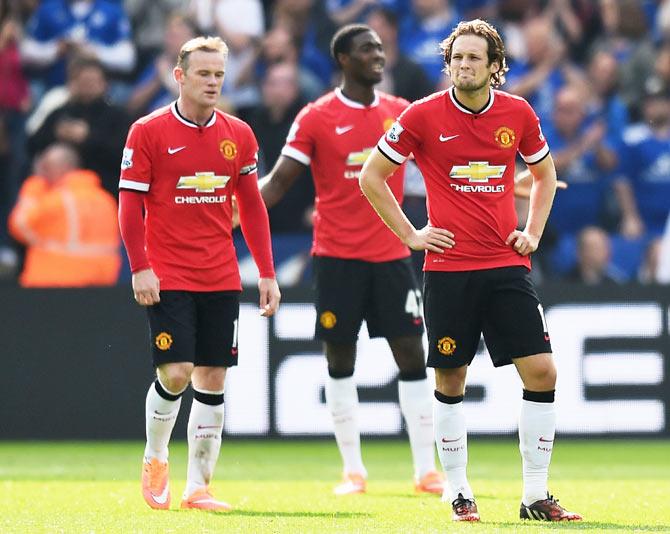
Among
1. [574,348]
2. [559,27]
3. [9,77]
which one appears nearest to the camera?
[574,348]

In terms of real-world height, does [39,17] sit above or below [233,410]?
above

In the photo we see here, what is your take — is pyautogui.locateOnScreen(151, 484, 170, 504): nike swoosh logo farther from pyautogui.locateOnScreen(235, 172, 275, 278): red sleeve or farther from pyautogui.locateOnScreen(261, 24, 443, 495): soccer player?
pyautogui.locateOnScreen(261, 24, 443, 495): soccer player

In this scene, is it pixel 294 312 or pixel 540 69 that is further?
pixel 540 69

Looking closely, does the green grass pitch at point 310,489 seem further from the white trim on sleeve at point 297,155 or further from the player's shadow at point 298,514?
the white trim on sleeve at point 297,155

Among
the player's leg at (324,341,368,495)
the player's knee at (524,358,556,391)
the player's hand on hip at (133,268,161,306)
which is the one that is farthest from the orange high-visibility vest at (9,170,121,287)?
the player's knee at (524,358,556,391)

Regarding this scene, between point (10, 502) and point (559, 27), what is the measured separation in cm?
980

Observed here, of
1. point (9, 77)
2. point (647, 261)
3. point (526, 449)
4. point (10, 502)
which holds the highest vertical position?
point (9, 77)

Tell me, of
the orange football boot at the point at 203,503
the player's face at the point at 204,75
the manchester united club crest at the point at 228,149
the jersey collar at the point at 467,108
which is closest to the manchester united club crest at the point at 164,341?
the orange football boot at the point at 203,503

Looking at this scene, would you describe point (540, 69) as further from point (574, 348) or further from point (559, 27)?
point (574, 348)

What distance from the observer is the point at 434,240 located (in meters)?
7.28

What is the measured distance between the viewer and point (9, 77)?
49.5 ft

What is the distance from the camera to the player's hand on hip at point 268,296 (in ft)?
26.6

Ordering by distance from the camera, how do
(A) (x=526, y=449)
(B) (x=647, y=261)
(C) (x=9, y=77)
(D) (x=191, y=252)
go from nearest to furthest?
(A) (x=526, y=449) → (D) (x=191, y=252) → (B) (x=647, y=261) → (C) (x=9, y=77)

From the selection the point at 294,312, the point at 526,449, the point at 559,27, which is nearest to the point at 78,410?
the point at 294,312
